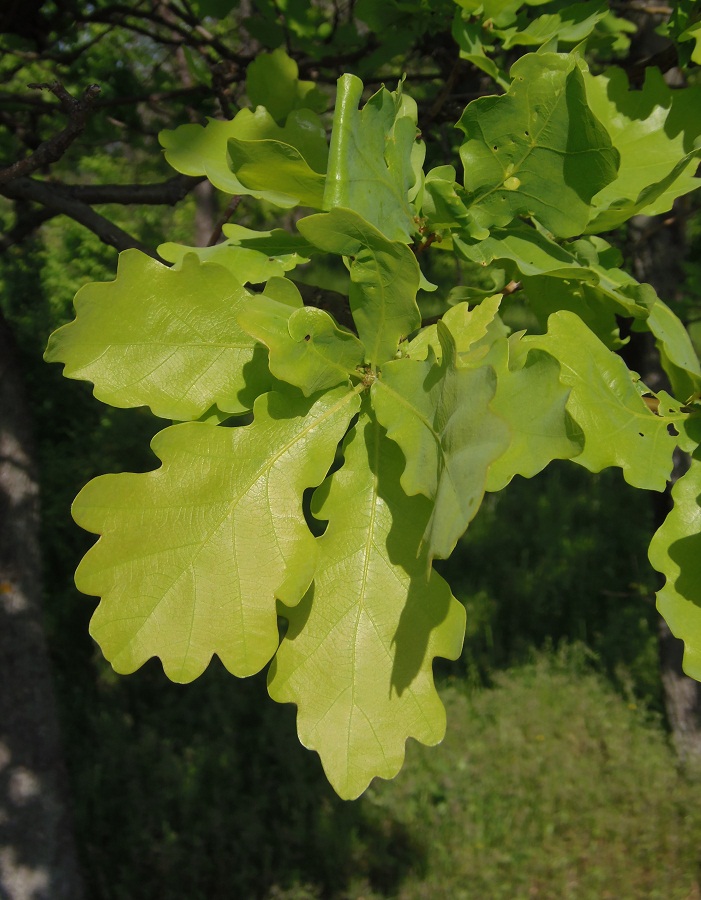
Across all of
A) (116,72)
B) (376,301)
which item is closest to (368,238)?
(376,301)

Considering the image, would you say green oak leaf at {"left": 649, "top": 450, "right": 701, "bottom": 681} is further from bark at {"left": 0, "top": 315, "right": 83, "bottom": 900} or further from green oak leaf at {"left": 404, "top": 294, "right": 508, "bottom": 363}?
bark at {"left": 0, "top": 315, "right": 83, "bottom": 900}

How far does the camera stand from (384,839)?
326 centimetres

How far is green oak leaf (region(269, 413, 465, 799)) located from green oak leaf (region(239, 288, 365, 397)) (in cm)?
7

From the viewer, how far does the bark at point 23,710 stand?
2670 millimetres

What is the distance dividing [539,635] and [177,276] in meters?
3.86

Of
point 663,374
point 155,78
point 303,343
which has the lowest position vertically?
point 663,374

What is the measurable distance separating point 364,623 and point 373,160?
45cm

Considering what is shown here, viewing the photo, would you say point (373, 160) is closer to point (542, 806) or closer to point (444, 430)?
point (444, 430)

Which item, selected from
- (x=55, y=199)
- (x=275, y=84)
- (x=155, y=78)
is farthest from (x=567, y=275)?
(x=155, y=78)

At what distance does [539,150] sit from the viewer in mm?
828

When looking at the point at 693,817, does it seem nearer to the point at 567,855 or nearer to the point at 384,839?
the point at 567,855

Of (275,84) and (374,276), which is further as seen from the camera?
(275,84)

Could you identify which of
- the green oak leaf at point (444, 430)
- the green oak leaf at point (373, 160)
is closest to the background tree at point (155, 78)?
the green oak leaf at point (373, 160)

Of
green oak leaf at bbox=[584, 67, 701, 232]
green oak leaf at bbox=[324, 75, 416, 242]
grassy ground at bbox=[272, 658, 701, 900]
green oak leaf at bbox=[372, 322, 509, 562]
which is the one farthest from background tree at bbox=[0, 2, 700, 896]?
grassy ground at bbox=[272, 658, 701, 900]
